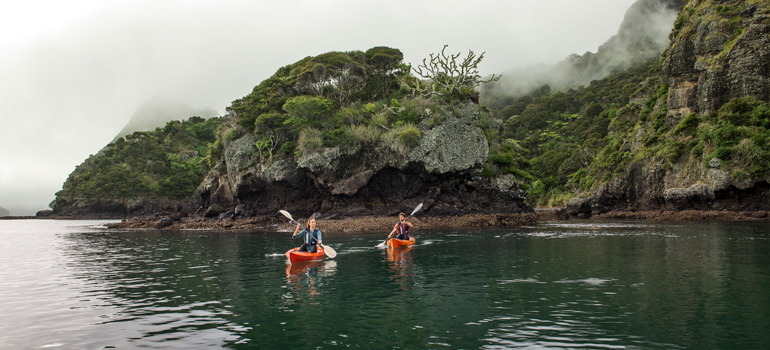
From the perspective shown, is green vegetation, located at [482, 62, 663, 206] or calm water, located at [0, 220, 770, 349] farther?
green vegetation, located at [482, 62, 663, 206]

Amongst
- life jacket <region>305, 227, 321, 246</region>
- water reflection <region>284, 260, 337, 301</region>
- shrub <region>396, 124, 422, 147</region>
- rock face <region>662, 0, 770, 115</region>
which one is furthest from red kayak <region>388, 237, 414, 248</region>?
rock face <region>662, 0, 770, 115</region>

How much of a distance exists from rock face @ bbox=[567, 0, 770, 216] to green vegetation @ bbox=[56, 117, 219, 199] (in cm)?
7343

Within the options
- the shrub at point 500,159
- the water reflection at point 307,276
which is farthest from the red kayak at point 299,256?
the shrub at point 500,159

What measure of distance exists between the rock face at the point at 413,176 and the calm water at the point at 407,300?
84.6 feet

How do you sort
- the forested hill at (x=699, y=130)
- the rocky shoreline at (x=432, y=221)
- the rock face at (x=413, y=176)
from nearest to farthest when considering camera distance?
the rocky shoreline at (x=432, y=221), the forested hill at (x=699, y=130), the rock face at (x=413, y=176)

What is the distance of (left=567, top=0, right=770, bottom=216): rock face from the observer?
141 ft

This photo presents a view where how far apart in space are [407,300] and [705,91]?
53313mm

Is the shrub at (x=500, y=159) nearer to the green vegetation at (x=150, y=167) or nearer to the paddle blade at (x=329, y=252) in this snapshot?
the paddle blade at (x=329, y=252)

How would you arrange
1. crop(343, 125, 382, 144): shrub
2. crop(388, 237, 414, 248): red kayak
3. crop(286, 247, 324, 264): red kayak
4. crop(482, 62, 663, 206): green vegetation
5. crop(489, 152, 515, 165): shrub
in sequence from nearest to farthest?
crop(286, 247, 324, 264): red kayak → crop(388, 237, 414, 248): red kayak → crop(343, 125, 382, 144): shrub → crop(489, 152, 515, 165): shrub → crop(482, 62, 663, 206): green vegetation

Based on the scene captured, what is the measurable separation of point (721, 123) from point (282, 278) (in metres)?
49.9

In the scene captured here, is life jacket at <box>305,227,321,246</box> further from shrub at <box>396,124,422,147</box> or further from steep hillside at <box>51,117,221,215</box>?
steep hillside at <box>51,117,221,215</box>

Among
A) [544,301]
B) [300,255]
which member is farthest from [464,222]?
[544,301]

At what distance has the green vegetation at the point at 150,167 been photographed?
99438 mm

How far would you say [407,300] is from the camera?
38.3ft
